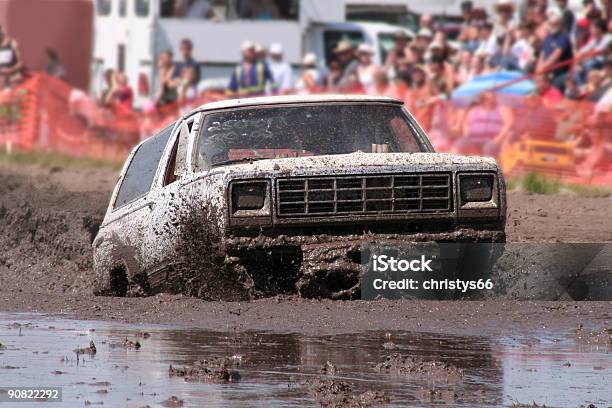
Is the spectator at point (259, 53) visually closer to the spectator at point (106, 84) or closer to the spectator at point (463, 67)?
the spectator at point (106, 84)

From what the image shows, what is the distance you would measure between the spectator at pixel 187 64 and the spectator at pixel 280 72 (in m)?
1.30

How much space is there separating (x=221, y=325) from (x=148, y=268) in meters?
1.46

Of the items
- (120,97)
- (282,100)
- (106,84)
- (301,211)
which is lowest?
(120,97)

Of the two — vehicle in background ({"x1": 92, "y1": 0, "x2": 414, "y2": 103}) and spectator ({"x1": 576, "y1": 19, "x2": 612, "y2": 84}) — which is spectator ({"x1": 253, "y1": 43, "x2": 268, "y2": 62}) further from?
spectator ({"x1": 576, "y1": 19, "x2": 612, "y2": 84})

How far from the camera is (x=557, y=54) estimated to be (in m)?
18.3

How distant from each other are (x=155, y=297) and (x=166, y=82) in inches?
563

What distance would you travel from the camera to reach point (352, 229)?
331 inches

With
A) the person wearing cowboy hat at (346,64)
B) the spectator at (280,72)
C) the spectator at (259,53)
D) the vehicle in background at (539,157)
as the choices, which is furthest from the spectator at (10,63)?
the vehicle in background at (539,157)

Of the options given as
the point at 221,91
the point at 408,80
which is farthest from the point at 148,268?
the point at 221,91

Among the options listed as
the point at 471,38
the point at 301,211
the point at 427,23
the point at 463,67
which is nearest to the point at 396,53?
the point at 427,23

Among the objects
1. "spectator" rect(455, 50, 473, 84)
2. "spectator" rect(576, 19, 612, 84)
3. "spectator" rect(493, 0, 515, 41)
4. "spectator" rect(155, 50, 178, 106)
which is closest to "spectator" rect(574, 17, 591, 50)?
"spectator" rect(576, 19, 612, 84)

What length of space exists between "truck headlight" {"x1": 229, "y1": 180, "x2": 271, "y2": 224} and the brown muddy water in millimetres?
895

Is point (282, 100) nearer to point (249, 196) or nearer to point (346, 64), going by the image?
point (249, 196)

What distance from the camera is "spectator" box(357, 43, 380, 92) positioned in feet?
70.3
